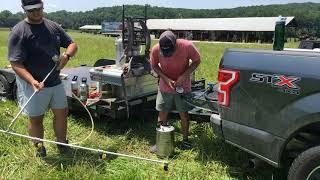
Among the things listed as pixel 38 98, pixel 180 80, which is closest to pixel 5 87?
pixel 38 98

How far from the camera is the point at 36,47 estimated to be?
5.19 metres

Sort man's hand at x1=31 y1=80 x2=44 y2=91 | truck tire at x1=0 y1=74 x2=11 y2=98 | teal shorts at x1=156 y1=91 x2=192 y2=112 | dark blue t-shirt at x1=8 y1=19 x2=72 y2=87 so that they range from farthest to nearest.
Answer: truck tire at x1=0 y1=74 x2=11 y2=98, teal shorts at x1=156 y1=91 x2=192 y2=112, dark blue t-shirt at x1=8 y1=19 x2=72 y2=87, man's hand at x1=31 y1=80 x2=44 y2=91

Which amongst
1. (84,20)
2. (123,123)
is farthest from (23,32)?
(84,20)

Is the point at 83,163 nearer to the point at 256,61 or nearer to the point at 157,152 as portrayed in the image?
the point at 157,152

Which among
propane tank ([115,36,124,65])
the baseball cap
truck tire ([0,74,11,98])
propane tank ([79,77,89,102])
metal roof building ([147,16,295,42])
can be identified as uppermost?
the baseball cap

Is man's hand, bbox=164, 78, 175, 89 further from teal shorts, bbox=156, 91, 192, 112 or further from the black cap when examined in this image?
the black cap

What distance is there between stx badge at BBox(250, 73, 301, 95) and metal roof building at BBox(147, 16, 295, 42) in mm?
60789

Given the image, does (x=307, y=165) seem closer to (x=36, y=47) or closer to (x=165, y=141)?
(x=165, y=141)

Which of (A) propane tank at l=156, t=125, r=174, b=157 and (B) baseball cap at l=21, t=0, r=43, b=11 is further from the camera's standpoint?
(A) propane tank at l=156, t=125, r=174, b=157

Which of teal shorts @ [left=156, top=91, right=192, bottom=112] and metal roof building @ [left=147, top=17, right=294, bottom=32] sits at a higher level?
teal shorts @ [left=156, top=91, right=192, bottom=112]

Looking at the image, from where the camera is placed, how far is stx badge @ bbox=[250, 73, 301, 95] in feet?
12.5

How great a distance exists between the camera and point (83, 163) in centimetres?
535

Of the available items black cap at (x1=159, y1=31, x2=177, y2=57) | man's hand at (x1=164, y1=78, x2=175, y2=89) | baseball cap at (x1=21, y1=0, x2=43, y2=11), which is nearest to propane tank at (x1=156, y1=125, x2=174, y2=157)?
man's hand at (x1=164, y1=78, x2=175, y2=89)

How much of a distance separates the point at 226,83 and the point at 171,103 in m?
1.89
